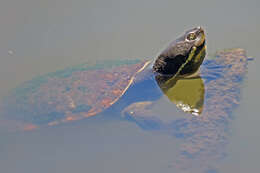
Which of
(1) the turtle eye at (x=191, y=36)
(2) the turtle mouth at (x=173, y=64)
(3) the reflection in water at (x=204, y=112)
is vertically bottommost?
(3) the reflection in water at (x=204, y=112)

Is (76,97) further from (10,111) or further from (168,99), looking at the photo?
(168,99)

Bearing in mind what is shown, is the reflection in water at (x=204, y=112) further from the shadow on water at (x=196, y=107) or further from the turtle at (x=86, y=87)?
the turtle at (x=86, y=87)

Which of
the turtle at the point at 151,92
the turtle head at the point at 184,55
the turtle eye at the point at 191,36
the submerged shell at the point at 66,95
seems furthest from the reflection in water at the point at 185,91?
the turtle eye at the point at 191,36

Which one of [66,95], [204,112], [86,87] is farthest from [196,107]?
[66,95]

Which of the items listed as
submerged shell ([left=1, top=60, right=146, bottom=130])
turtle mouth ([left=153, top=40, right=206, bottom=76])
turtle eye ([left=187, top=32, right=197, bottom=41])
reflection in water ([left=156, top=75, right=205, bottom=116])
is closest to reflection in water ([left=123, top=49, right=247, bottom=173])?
reflection in water ([left=156, top=75, right=205, bottom=116])

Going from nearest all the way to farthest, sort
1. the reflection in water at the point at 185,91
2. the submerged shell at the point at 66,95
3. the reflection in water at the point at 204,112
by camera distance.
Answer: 1. the reflection in water at the point at 204,112
2. the reflection in water at the point at 185,91
3. the submerged shell at the point at 66,95

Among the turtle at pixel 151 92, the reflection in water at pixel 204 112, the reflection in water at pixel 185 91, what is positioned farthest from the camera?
the reflection in water at pixel 185 91

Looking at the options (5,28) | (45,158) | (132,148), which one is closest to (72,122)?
(45,158)

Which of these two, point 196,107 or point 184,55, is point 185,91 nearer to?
point 196,107
